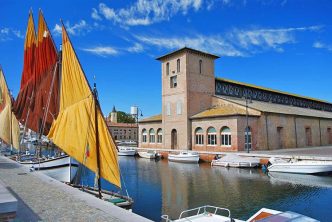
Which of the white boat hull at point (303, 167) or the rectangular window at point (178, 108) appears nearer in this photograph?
the white boat hull at point (303, 167)

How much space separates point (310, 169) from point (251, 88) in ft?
113

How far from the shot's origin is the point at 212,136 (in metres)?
45.3

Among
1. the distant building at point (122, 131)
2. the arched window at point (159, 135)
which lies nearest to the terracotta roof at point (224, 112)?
the arched window at point (159, 135)

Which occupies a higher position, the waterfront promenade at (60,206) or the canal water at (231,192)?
the waterfront promenade at (60,206)

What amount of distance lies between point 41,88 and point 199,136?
27.5 meters

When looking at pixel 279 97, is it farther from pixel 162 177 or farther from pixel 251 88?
pixel 162 177

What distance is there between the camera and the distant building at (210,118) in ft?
143

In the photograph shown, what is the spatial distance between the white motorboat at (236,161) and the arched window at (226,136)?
599cm

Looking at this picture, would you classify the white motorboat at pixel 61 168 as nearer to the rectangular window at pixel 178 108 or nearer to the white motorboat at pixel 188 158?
the white motorboat at pixel 188 158

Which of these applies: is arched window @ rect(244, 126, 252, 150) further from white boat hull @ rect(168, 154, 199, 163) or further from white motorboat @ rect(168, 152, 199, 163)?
white boat hull @ rect(168, 154, 199, 163)

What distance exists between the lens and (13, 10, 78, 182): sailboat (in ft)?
74.3

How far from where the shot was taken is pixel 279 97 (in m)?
66.8

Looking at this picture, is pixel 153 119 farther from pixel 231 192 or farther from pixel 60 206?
pixel 60 206

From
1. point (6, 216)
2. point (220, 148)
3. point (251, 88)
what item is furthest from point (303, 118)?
point (6, 216)
